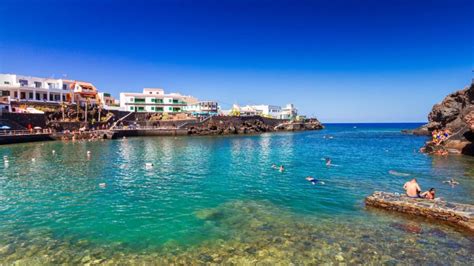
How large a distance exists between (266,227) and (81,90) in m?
100

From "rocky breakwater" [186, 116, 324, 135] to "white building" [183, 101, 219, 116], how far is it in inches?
496

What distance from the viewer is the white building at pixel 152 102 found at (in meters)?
109

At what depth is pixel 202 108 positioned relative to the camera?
110938 mm

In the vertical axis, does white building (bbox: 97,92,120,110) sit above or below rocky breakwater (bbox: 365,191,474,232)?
above

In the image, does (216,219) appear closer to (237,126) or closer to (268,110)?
(237,126)

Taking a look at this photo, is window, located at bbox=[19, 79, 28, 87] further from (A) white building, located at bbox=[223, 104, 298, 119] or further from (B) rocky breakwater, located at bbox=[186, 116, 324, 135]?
(A) white building, located at bbox=[223, 104, 298, 119]

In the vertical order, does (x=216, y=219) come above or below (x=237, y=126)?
below

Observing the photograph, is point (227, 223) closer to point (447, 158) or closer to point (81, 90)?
point (447, 158)

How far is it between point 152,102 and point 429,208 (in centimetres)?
10799

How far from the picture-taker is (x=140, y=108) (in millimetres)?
110688

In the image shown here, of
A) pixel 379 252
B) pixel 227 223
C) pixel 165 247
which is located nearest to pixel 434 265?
pixel 379 252

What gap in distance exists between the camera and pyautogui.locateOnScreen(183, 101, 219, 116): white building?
109m

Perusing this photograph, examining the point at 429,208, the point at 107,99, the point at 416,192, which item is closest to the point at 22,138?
the point at 107,99

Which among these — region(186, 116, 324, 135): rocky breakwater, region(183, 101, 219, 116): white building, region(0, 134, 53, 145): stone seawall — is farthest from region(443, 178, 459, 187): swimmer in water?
region(183, 101, 219, 116): white building
